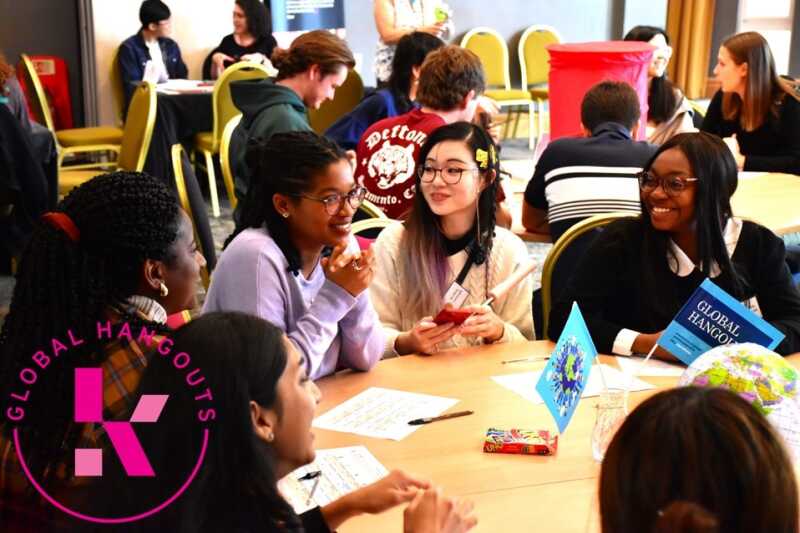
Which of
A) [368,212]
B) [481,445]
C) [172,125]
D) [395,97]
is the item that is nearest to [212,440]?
[481,445]

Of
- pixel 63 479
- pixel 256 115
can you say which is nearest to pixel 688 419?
pixel 63 479

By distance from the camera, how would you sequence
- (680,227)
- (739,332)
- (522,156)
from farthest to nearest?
(522,156) < (680,227) < (739,332)

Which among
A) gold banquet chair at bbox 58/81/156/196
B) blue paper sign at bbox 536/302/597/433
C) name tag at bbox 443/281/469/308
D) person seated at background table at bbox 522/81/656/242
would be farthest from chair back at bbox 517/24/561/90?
blue paper sign at bbox 536/302/597/433

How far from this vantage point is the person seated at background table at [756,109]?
14.7 feet

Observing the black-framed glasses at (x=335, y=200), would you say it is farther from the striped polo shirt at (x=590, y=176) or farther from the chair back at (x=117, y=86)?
the chair back at (x=117, y=86)

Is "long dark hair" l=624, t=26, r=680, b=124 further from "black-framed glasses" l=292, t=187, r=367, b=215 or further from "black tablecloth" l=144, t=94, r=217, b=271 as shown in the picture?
"black-framed glasses" l=292, t=187, r=367, b=215

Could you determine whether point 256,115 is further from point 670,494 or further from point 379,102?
point 670,494

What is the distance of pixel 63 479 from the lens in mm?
1557

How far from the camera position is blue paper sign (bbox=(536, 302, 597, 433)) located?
1869 mm

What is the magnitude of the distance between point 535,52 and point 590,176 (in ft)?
19.8

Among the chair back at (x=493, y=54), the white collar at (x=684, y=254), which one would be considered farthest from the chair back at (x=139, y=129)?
the chair back at (x=493, y=54)

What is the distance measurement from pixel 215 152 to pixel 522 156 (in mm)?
2821

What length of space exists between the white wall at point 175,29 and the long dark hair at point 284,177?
19.5ft

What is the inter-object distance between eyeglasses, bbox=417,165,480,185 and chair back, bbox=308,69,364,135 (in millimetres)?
4213
